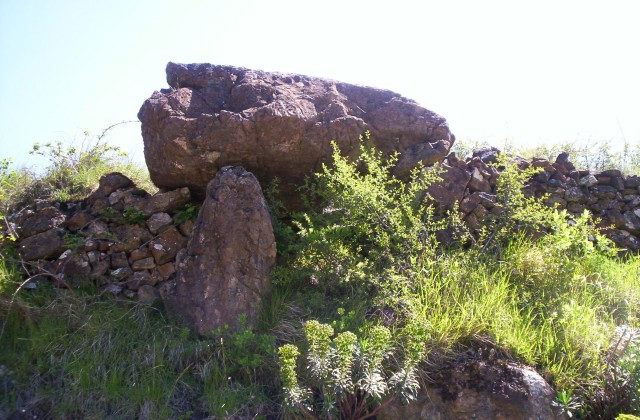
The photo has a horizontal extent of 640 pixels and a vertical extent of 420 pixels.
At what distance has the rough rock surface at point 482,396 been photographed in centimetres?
337

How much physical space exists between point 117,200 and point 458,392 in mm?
3296

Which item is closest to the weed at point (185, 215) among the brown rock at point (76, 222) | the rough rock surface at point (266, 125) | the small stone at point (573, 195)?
the rough rock surface at point (266, 125)

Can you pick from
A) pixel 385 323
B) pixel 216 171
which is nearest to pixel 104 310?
pixel 216 171

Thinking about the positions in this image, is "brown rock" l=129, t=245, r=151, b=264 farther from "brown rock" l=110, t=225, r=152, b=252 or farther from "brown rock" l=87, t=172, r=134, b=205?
"brown rock" l=87, t=172, r=134, b=205

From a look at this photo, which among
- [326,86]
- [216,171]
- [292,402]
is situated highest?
[326,86]

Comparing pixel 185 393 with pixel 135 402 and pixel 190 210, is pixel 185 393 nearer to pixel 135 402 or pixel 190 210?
pixel 135 402

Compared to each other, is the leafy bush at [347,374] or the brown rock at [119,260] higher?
the leafy bush at [347,374]

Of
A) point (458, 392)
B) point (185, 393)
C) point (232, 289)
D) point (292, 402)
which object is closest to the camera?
point (292, 402)

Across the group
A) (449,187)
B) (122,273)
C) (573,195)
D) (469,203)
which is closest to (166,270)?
(122,273)

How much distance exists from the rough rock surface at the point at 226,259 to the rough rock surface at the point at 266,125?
0.37 m

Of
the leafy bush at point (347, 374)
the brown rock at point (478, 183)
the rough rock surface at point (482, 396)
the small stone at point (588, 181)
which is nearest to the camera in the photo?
the leafy bush at point (347, 374)

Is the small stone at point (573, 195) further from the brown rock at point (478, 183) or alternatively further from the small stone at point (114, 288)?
the small stone at point (114, 288)

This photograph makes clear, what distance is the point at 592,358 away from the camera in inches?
140

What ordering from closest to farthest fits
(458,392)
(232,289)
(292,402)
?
(292,402), (458,392), (232,289)
